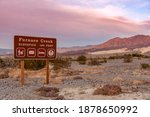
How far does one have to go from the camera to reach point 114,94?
50.9ft

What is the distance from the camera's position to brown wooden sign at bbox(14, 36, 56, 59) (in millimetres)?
19078

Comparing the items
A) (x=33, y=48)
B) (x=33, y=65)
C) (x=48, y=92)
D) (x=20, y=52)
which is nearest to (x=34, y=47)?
(x=33, y=48)

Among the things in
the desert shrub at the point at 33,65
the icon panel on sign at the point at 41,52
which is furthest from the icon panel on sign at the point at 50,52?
the desert shrub at the point at 33,65

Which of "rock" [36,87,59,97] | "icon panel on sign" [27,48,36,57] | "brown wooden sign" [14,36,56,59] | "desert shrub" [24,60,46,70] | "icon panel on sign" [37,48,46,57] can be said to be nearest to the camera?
"rock" [36,87,59,97]

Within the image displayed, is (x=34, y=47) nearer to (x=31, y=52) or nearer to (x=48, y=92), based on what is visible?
(x=31, y=52)

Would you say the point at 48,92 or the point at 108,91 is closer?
the point at 108,91

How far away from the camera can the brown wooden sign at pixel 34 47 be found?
19.1 meters

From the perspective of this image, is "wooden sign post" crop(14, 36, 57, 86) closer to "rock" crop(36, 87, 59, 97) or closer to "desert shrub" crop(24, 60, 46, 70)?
"rock" crop(36, 87, 59, 97)

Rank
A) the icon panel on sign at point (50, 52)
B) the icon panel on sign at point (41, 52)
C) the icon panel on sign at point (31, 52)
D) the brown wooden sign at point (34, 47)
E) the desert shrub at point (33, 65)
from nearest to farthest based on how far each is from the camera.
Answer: the brown wooden sign at point (34, 47), the icon panel on sign at point (31, 52), the icon panel on sign at point (41, 52), the icon panel on sign at point (50, 52), the desert shrub at point (33, 65)

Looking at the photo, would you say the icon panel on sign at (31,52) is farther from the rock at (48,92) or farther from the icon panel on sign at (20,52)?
the rock at (48,92)

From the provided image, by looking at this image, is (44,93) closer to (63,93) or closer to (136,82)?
(63,93)

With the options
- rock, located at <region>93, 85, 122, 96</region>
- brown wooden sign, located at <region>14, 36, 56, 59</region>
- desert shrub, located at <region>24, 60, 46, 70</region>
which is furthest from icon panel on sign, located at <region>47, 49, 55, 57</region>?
desert shrub, located at <region>24, 60, 46, 70</region>

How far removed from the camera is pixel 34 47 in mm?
19750

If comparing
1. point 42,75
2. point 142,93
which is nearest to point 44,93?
point 142,93
